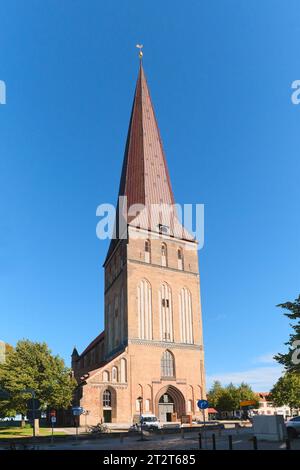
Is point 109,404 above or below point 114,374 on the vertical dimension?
below

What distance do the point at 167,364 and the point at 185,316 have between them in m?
5.56

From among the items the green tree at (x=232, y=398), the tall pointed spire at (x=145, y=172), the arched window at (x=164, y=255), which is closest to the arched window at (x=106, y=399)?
the arched window at (x=164, y=255)

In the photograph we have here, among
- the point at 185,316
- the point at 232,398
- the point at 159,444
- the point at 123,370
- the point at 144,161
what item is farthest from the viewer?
the point at 232,398

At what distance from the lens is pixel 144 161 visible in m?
51.6

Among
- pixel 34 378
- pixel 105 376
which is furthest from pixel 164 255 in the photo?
pixel 34 378

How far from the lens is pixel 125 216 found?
48.8m

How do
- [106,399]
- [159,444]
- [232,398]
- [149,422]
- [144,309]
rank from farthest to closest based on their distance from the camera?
1. [232,398]
2. [144,309]
3. [106,399]
4. [149,422]
5. [159,444]

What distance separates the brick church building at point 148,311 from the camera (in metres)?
39.8

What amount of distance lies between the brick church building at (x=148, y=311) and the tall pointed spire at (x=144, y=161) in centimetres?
14

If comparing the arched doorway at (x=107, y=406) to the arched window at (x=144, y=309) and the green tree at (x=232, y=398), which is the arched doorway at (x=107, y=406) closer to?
the arched window at (x=144, y=309)

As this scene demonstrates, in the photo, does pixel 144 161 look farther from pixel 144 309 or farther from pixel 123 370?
pixel 123 370

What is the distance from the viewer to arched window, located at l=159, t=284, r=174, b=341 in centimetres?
4388
